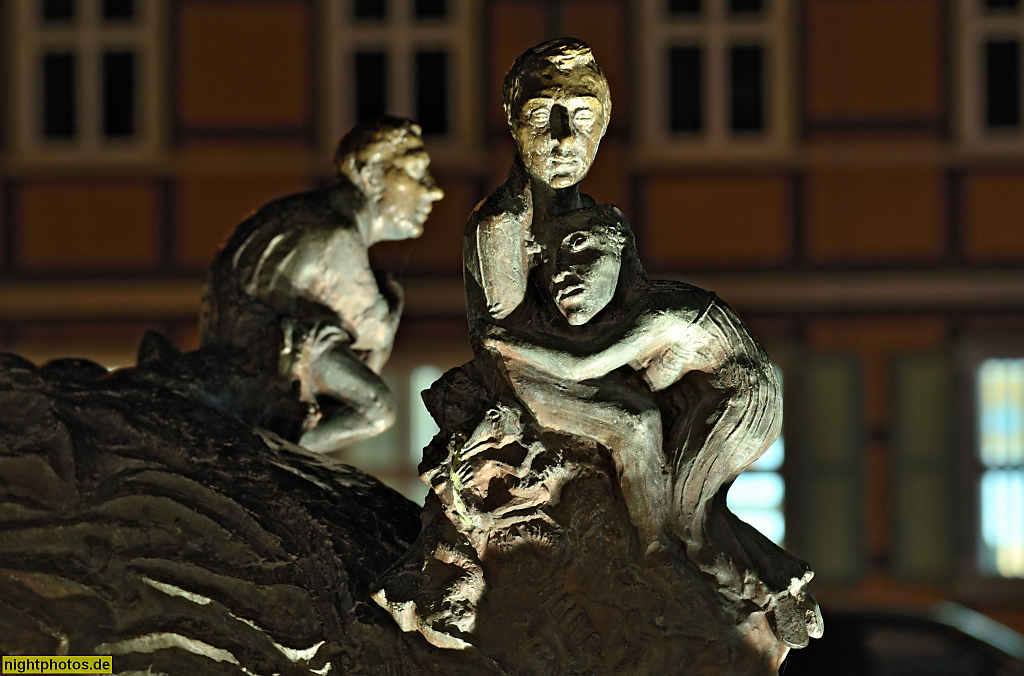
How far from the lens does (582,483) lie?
1435 mm

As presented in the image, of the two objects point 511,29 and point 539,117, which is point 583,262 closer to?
point 539,117

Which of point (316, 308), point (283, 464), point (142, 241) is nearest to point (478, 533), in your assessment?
point (283, 464)

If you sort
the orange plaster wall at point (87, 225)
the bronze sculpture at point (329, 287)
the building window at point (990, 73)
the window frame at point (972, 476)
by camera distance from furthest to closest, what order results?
1. the orange plaster wall at point (87, 225)
2. the building window at point (990, 73)
3. the window frame at point (972, 476)
4. the bronze sculpture at point (329, 287)

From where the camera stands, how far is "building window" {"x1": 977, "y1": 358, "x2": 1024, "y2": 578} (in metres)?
5.52

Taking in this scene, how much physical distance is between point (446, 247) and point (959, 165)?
2.55 m

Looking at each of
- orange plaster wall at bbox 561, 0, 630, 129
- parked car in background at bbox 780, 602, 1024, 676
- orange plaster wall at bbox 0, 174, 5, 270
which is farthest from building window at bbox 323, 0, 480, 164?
parked car in background at bbox 780, 602, 1024, 676

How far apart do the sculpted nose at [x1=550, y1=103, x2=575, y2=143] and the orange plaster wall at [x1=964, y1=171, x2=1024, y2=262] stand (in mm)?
4718

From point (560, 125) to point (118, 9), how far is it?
5117mm

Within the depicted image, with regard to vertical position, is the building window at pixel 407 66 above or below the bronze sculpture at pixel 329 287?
above

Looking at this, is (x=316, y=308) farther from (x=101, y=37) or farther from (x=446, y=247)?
(x=101, y=37)

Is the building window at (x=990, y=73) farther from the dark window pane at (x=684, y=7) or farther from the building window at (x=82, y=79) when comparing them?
the building window at (x=82, y=79)

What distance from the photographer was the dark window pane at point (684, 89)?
5.80m

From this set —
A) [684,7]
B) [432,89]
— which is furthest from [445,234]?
[684,7]

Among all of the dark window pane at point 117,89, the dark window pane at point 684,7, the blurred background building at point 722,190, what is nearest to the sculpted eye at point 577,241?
the blurred background building at point 722,190
